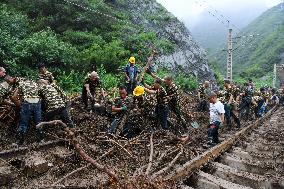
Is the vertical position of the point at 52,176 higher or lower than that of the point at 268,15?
lower

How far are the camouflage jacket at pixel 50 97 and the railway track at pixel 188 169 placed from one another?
89 centimetres

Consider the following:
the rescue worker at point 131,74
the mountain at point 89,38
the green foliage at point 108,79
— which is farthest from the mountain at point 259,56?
the rescue worker at point 131,74

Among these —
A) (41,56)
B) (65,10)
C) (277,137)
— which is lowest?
(277,137)

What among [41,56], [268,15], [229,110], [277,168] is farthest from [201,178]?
[268,15]

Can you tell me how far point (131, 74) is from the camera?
40.3 ft

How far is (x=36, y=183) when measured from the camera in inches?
225

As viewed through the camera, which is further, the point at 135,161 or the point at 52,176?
the point at 135,161

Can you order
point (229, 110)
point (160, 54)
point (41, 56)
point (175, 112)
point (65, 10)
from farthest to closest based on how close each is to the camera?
point (160, 54) < point (65, 10) < point (41, 56) < point (229, 110) < point (175, 112)

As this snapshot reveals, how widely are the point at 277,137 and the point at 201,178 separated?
6.28 meters

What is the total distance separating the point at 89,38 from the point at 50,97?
546 inches

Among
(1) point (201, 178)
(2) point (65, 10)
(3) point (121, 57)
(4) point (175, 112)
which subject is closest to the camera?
(1) point (201, 178)

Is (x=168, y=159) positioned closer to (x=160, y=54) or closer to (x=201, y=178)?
(x=201, y=178)

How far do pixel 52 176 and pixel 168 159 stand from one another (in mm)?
2192

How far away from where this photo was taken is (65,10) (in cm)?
2272
